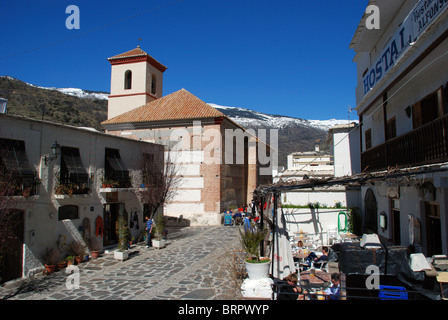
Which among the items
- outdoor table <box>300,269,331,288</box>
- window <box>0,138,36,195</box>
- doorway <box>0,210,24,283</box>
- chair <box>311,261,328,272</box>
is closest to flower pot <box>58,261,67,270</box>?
doorway <box>0,210,24,283</box>

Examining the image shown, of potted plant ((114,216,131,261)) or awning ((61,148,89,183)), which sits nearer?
awning ((61,148,89,183))

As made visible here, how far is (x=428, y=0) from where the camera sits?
771cm

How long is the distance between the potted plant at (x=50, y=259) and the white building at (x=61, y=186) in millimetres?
149

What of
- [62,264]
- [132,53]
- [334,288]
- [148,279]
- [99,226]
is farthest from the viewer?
[132,53]

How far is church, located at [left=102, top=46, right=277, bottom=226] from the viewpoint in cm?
2356

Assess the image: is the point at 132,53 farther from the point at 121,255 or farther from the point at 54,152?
the point at 121,255

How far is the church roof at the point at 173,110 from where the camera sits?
23905 mm

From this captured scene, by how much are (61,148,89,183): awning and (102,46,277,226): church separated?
9064 millimetres

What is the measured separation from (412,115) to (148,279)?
1023 cm

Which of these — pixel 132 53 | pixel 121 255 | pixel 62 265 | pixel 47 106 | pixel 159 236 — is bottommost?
pixel 62 265

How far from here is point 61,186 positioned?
39.0 feet

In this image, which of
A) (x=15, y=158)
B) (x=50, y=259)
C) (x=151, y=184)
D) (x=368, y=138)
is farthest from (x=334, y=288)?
(x=151, y=184)

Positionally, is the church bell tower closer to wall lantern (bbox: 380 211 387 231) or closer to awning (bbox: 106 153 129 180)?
awning (bbox: 106 153 129 180)
